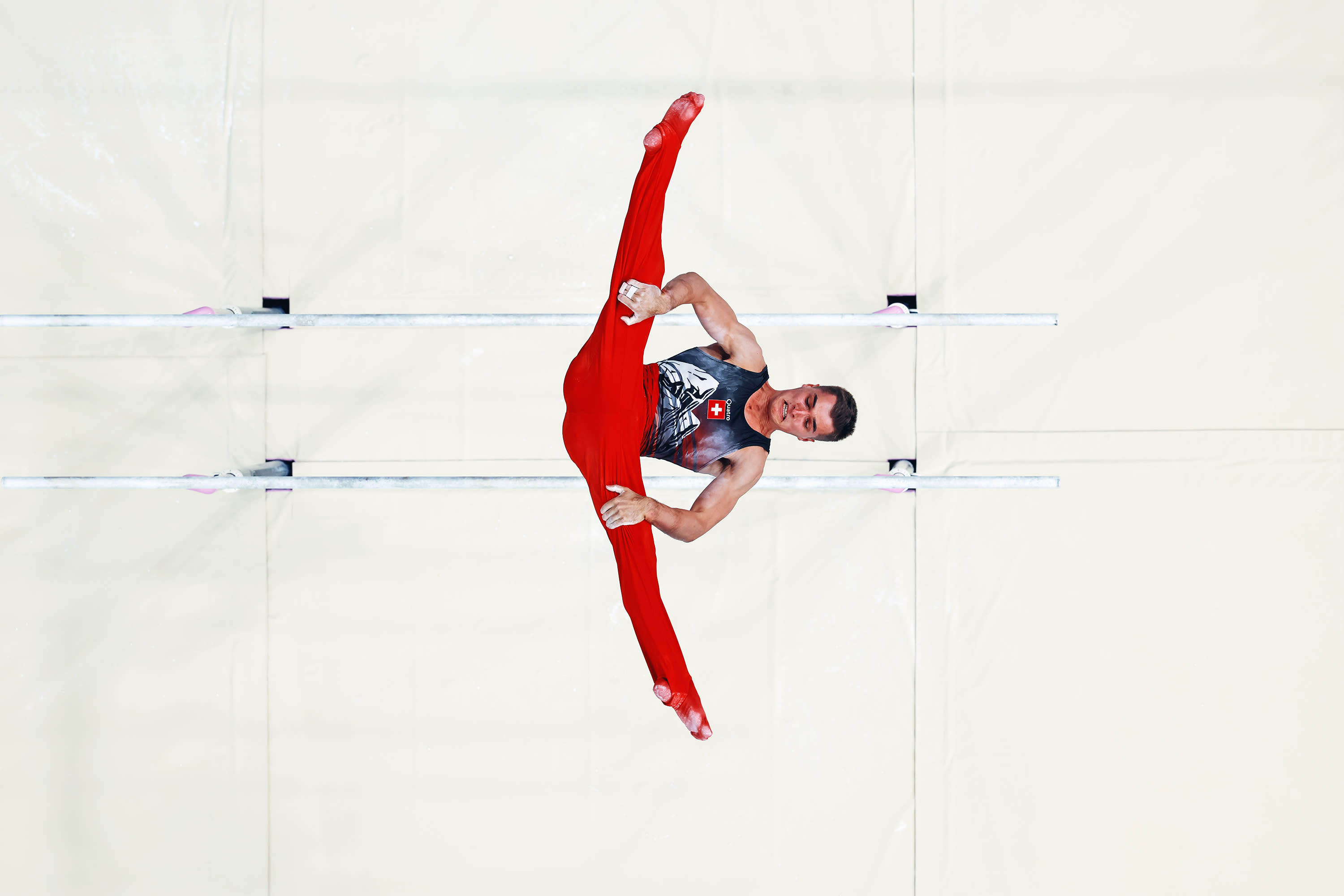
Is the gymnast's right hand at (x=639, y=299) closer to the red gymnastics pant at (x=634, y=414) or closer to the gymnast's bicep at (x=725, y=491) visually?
the red gymnastics pant at (x=634, y=414)

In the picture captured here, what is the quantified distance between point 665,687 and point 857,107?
225 centimetres

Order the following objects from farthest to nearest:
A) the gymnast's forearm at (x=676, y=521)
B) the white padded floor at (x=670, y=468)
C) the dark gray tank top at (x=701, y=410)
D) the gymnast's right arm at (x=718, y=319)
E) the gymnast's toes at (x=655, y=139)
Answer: the white padded floor at (x=670, y=468) < the dark gray tank top at (x=701, y=410) < the gymnast's right arm at (x=718, y=319) < the gymnast's forearm at (x=676, y=521) < the gymnast's toes at (x=655, y=139)

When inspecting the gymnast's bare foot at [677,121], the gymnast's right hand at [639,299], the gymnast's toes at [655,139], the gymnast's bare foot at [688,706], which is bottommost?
the gymnast's bare foot at [688,706]

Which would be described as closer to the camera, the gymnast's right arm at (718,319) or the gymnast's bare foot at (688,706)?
the gymnast's bare foot at (688,706)

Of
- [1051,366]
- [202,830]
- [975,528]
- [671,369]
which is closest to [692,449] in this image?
[671,369]

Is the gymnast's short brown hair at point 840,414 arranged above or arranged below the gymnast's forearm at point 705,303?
below

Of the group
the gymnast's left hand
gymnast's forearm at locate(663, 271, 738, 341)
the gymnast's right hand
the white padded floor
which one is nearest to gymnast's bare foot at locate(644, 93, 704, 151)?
the gymnast's right hand

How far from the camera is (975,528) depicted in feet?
9.68

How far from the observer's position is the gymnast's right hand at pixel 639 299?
76.5 inches

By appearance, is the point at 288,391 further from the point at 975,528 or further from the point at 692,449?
the point at 975,528

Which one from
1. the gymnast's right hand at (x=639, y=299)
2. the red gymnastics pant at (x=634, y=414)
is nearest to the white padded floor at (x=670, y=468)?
the red gymnastics pant at (x=634, y=414)

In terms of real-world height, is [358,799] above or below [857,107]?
below

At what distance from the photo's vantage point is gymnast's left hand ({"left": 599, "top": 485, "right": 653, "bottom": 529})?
198 centimetres

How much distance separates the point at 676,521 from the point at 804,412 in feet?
1.86
